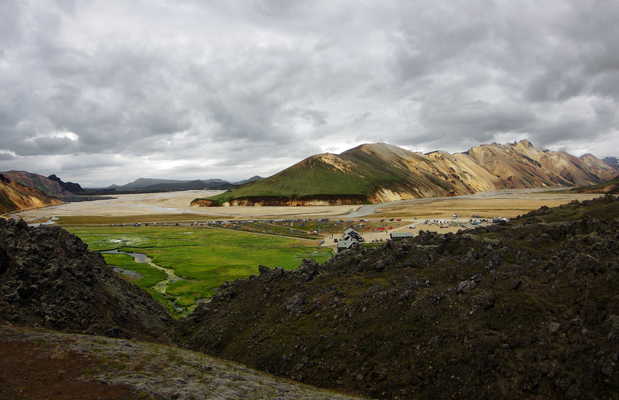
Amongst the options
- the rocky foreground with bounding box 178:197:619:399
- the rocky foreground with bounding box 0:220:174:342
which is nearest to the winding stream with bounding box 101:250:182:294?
the rocky foreground with bounding box 0:220:174:342

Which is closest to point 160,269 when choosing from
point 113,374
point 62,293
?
point 62,293

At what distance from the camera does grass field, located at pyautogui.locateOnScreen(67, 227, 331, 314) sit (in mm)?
55812

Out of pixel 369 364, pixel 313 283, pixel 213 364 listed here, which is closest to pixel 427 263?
pixel 313 283

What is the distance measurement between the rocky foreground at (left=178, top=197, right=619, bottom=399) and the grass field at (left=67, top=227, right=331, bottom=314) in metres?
23.6

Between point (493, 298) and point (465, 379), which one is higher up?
point (493, 298)

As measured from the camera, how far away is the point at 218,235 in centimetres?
12800

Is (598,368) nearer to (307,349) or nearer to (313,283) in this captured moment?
(307,349)

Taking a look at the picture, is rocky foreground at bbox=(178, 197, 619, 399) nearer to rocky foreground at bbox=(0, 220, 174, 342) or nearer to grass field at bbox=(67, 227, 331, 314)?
rocky foreground at bbox=(0, 220, 174, 342)

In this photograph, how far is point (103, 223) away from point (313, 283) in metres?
183

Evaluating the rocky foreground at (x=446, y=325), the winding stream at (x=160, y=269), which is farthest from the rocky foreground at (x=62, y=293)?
the winding stream at (x=160, y=269)

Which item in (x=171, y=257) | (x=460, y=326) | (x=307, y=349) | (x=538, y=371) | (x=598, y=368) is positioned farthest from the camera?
(x=171, y=257)

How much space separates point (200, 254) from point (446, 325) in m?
78.8

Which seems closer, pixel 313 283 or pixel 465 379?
pixel 465 379

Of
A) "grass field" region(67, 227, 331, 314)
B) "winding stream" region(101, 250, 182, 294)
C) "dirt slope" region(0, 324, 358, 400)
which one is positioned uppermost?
"dirt slope" region(0, 324, 358, 400)
